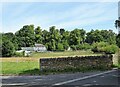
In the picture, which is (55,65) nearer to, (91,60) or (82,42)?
(91,60)

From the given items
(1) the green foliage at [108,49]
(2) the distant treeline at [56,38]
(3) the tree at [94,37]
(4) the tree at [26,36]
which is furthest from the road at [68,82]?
(3) the tree at [94,37]

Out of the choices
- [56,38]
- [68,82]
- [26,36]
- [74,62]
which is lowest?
[68,82]

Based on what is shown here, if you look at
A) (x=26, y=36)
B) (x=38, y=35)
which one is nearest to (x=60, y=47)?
(x=38, y=35)

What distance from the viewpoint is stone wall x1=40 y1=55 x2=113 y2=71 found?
28.3 meters

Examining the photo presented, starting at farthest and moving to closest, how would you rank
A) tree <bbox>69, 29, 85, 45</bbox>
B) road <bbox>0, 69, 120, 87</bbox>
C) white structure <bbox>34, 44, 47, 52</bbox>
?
tree <bbox>69, 29, 85, 45</bbox>, white structure <bbox>34, 44, 47, 52</bbox>, road <bbox>0, 69, 120, 87</bbox>

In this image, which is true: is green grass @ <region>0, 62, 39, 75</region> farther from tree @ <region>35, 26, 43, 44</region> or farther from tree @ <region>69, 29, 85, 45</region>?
tree @ <region>35, 26, 43, 44</region>

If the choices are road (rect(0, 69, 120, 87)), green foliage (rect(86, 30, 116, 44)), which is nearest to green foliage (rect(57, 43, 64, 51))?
green foliage (rect(86, 30, 116, 44))

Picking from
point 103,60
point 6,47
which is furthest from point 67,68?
point 6,47

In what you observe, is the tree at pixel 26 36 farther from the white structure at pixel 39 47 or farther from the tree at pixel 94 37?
the tree at pixel 94 37

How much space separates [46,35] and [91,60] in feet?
304

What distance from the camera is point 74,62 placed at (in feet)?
93.6

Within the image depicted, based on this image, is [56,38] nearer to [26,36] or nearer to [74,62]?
[26,36]

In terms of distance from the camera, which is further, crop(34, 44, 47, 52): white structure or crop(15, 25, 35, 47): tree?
crop(15, 25, 35, 47): tree

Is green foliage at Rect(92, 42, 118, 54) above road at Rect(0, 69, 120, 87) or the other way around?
above
